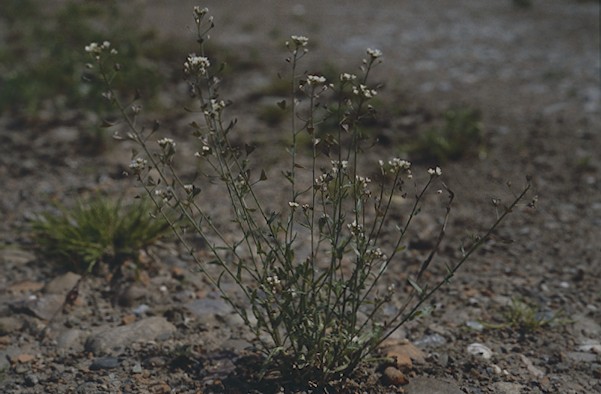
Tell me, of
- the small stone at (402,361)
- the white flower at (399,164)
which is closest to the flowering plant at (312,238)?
the white flower at (399,164)

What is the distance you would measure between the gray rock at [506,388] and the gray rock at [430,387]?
0.62 feet

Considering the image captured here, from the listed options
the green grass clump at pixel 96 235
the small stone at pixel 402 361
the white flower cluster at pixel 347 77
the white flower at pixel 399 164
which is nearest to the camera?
the white flower cluster at pixel 347 77

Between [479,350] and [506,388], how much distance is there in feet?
1.06

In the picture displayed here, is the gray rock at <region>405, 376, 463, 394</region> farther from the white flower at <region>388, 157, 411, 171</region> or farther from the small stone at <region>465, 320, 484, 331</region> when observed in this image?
the white flower at <region>388, 157, 411, 171</region>

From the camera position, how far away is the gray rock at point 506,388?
3.57 meters

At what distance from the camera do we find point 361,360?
348 centimetres

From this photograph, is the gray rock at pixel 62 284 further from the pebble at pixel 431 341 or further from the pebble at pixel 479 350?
the pebble at pixel 479 350

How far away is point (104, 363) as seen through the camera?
381cm

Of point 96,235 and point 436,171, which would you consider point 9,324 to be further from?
point 436,171

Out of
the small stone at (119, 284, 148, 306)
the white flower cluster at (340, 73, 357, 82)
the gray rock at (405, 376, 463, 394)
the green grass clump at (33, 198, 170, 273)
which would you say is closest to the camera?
the white flower cluster at (340, 73, 357, 82)

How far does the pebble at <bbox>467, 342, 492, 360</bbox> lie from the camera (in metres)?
3.85

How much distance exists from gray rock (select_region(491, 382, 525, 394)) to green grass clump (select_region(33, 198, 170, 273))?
7.91 feet

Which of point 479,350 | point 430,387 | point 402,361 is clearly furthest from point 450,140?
point 430,387

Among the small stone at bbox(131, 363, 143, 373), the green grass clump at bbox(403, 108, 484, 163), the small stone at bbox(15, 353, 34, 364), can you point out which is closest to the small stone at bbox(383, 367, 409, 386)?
the small stone at bbox(131, 363, 143, 373)
